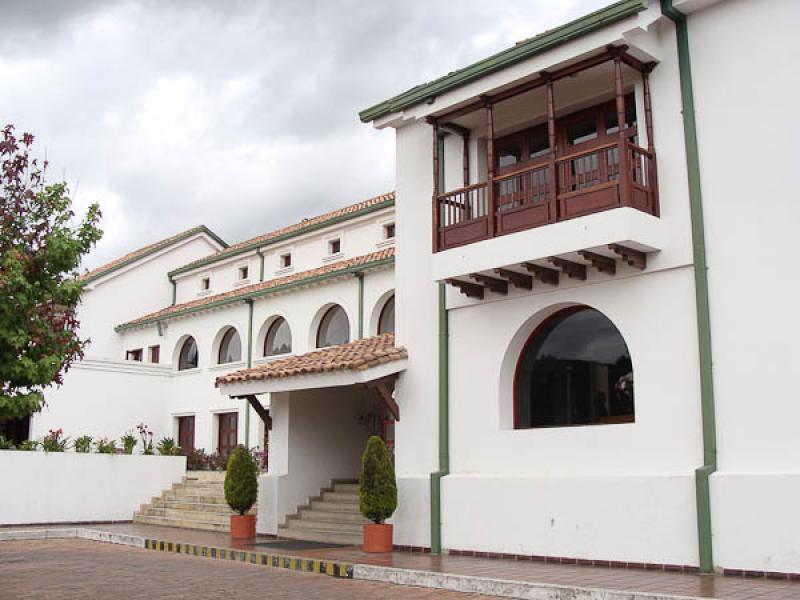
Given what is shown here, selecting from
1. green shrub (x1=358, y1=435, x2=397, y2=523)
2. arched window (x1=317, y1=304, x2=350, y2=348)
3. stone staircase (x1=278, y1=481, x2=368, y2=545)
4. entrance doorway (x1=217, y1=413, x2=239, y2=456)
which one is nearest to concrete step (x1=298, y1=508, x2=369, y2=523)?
stone staircase (x1=278, y1=481, x2=368, y2=545)

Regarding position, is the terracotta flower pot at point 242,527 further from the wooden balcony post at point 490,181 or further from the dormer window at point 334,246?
the dormer window at point 334,246

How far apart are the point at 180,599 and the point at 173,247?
928 inches

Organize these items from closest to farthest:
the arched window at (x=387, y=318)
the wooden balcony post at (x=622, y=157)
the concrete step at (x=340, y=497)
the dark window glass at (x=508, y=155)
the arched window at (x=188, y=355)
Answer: the wooden balcony post at (x=622, y=157), the dark window glass at (x=508, y=155), the concrete step at (x=340, y=497), the arched window at (x=387, y=318), the arched window at (x=188, y=355)

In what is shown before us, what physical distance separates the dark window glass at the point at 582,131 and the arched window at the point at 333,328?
1082 cm

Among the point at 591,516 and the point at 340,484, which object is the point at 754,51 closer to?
the point at 591,516

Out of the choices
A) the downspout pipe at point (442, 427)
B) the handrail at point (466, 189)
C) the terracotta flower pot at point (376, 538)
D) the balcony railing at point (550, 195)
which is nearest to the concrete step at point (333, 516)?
the terracotta flower pot at point (376, 538)

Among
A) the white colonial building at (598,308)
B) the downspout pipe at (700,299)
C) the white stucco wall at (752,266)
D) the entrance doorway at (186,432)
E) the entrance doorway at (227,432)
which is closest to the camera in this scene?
the white stucco wall at (752,266)

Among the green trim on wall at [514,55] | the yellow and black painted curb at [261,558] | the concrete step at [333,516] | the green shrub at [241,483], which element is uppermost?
the green trim on wall at [514,55]

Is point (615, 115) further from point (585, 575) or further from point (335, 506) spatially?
point (335, 506)

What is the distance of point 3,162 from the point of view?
36.6 feet

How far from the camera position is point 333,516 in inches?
644

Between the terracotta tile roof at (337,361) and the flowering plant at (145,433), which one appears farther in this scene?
the flowering plant at (145,433)

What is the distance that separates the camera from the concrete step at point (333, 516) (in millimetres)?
16047

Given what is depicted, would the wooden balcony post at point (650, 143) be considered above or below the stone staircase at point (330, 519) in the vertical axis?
above
